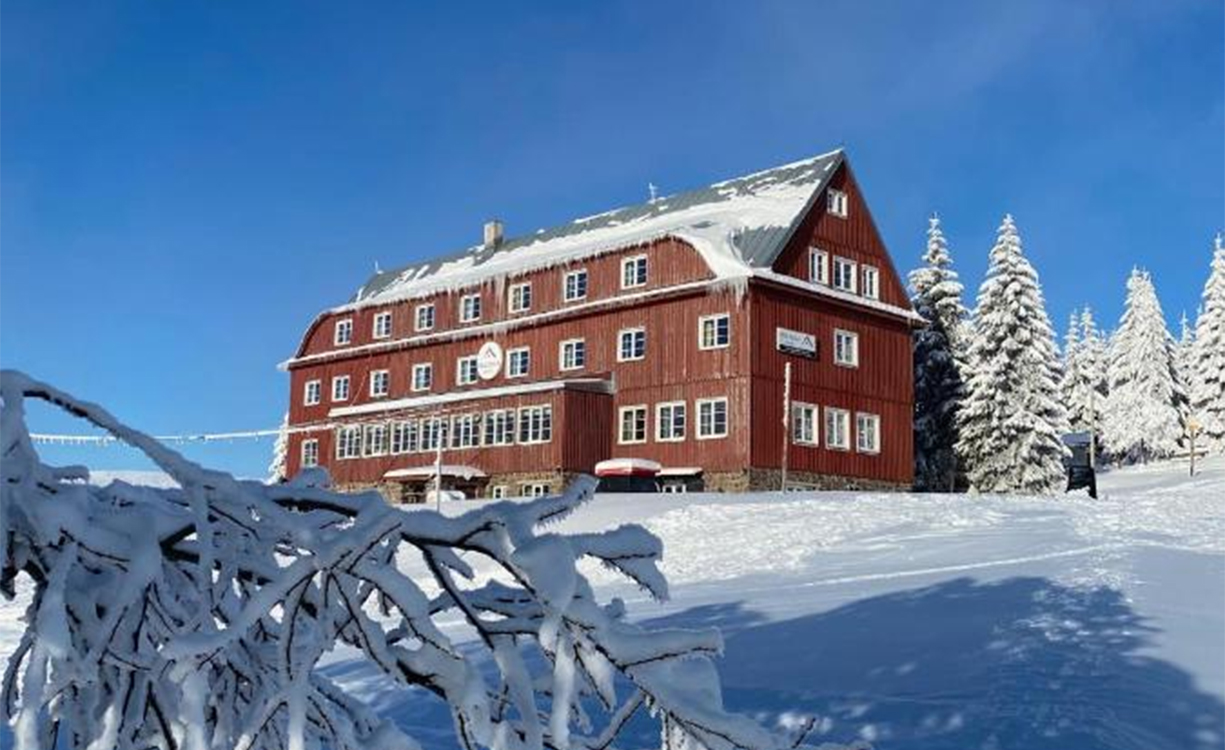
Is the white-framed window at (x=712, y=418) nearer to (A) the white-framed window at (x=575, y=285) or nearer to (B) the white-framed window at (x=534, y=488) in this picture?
(B) the white-framed window at (x=534, y=488)

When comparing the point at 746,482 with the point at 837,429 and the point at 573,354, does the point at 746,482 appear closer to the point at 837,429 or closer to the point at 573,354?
the point at 837,429

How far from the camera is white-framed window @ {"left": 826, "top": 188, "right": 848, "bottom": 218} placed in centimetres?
3612

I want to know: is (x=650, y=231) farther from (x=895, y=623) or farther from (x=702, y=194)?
(x=895, y=623)

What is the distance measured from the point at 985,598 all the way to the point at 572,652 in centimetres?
965

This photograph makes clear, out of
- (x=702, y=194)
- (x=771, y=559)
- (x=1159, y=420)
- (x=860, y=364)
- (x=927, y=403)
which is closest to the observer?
(x=771, y=559)

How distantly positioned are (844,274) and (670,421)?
7.74m

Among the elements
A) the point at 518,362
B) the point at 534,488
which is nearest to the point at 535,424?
the point at 534,488

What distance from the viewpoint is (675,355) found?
3422cm

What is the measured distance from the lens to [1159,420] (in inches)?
2623

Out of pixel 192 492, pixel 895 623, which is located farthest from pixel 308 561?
pixel 895 623

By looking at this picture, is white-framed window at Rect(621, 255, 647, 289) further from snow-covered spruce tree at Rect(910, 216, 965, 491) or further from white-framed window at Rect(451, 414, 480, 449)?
snow-covered spruce tree at Rect(910, 216, 965, 491)

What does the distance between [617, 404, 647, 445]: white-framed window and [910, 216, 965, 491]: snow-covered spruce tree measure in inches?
716

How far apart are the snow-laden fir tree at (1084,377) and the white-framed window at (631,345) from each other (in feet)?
133

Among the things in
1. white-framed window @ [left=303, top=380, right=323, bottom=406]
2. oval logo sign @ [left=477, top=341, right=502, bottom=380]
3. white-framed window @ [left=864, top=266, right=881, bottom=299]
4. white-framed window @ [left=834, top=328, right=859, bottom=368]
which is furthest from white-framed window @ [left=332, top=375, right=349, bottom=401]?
white-framed window @ [left=864, top=266, right=881, bottom=299]
